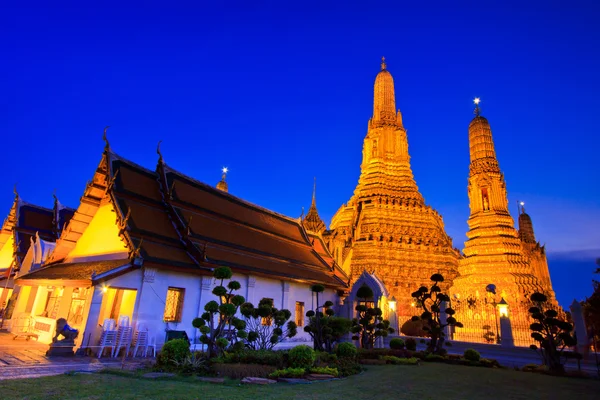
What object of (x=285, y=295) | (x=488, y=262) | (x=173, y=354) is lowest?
(x=173, y=354)

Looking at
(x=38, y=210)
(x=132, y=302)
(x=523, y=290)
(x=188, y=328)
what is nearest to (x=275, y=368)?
(x=188, y=328)

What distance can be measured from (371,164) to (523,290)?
20.8 m

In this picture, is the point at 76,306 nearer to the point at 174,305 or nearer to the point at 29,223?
the point at 174,305

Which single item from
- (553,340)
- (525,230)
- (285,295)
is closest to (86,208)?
(285,295)

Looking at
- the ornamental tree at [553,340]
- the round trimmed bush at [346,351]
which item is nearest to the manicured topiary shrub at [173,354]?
the round trimmed bush at [346,351]

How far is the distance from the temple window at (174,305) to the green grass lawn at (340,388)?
18.2 ft

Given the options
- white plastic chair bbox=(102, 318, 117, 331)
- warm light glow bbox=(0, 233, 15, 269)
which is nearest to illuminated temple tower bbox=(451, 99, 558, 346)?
white plastic chair bbox=(102, 318, 117, 331)

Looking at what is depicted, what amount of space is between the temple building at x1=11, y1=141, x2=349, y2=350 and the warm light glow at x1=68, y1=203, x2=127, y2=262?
0.05 meters

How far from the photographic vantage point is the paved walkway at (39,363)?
8297 millimetres

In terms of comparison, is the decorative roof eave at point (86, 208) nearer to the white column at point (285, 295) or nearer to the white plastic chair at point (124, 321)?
the white plastic chair at point (124, 321)

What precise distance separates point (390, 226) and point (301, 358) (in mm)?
29570

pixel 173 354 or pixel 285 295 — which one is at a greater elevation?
pixel 285 295

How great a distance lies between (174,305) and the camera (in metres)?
14.2

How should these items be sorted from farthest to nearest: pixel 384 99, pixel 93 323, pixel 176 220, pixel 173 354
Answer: pixel 384 99 → pixel 176 220 → pixel 93 323 → pixel 173 354
